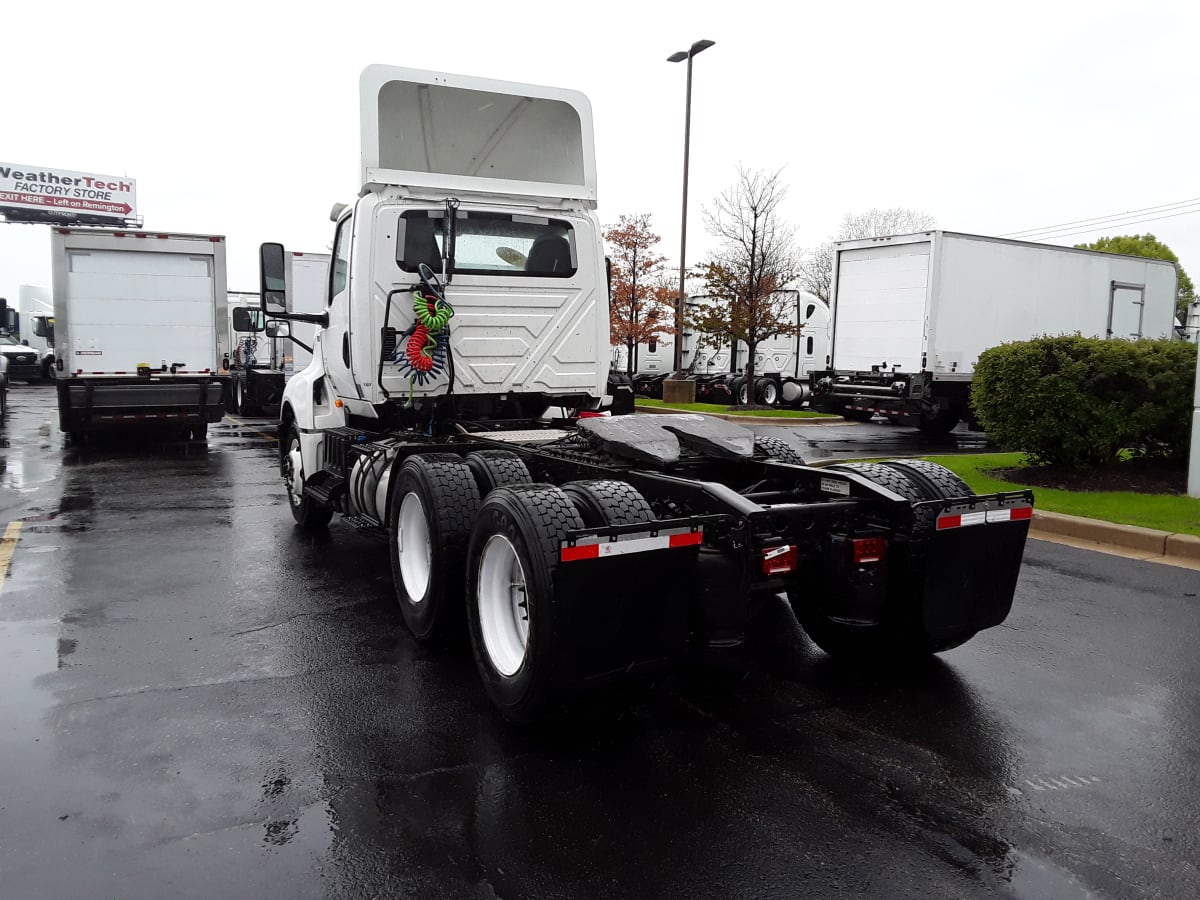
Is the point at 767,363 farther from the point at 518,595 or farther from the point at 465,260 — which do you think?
the point at 518,595

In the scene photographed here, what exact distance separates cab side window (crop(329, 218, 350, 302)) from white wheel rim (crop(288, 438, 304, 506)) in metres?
1.73

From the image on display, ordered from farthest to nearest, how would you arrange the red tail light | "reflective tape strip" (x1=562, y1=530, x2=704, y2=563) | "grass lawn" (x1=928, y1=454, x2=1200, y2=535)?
1. "grass lawn" (x1=928, y1=454, x2=1200, y2=535)
2. the red tail light
3. "reflective tape strip" (x1=562, y1=530, x2=704, y2=563)

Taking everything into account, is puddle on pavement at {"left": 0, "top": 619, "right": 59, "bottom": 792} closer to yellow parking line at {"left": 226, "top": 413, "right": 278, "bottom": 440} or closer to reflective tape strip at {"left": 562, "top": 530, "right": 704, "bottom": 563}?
reflective tape strip at {"left": 562, "top": 530, "right": 704, "bottom": 563}

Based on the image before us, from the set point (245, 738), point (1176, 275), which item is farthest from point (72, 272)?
point (1176, 275)

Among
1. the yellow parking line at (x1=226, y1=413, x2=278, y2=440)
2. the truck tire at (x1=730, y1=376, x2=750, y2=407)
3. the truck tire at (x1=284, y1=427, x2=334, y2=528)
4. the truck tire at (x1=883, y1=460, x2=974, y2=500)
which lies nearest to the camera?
the truck tire at (x1=883, y1=460, x2=974, y2=500)

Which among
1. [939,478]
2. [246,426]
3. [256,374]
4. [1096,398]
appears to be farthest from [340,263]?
[256,374]

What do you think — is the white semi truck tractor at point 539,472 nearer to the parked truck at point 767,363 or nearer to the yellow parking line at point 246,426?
the yellow parking line at point 246,426

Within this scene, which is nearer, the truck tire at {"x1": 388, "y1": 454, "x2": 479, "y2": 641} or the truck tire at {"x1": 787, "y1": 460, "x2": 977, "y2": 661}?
the truck tire at {"x1": 787, "y1": 460, "x2": 977, "y2": 661}

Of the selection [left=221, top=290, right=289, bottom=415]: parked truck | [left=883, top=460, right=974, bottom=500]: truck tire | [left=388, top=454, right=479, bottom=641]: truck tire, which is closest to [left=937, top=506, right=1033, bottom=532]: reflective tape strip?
[left=883, top=460, right=974, bottom=500]: truck tire

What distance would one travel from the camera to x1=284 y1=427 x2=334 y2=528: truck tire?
8312 millimetres

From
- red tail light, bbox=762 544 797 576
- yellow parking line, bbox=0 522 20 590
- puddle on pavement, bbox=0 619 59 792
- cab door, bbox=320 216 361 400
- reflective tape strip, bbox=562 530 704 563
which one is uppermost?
cab door, bbox=320 216 361 400

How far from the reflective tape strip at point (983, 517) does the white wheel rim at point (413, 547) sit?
9.06 feet

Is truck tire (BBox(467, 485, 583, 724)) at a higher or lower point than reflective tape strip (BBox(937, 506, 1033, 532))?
lower

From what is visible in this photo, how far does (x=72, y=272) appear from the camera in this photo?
14.5 m
